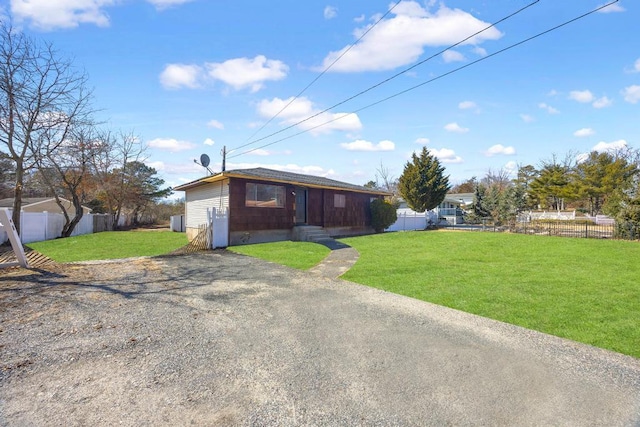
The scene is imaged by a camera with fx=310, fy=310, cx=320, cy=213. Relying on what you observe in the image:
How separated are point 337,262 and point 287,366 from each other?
233 inches

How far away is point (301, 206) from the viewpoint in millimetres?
15234

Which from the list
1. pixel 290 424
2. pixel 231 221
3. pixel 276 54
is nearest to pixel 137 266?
pixel 231 221

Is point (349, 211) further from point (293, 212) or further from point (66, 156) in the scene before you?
point (66, 156)

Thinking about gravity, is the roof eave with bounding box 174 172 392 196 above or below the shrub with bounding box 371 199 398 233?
above

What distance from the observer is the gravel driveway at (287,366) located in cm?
221

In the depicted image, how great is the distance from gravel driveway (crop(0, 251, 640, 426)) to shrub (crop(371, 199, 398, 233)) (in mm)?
13728

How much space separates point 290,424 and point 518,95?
A: 1128cm

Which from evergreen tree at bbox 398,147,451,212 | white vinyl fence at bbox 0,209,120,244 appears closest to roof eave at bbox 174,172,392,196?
white vinyl fence at bbox 0,209,120,244

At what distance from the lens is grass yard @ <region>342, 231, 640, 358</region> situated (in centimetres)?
402

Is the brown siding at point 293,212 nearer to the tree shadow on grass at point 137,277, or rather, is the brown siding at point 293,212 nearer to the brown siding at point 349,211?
the brown siding at point 349,211

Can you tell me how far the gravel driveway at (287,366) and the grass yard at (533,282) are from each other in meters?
0.52

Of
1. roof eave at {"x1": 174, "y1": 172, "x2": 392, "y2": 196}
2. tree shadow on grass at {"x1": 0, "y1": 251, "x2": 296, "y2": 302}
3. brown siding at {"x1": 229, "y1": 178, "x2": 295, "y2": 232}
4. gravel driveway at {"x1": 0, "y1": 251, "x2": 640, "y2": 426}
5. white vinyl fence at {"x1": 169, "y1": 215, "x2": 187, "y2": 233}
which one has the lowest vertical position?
gravel driveway at {"x1": 0, "y1": 251, "x2": 640, "y2": 426}

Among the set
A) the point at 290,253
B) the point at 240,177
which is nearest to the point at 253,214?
the point at 240,177

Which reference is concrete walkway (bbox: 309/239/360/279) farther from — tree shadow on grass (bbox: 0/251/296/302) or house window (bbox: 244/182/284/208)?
house window (bbox: 244/182/284/208)
